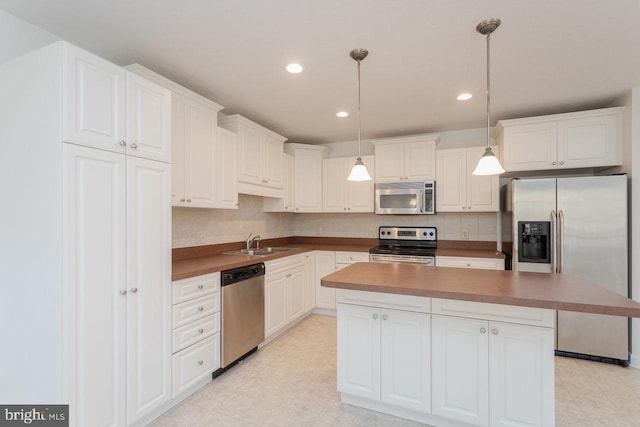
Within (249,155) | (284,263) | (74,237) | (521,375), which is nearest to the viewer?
(74,237)

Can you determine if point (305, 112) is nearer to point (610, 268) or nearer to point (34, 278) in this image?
point (34, 278)

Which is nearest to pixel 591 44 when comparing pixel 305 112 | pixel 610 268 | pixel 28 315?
pixel 610 268

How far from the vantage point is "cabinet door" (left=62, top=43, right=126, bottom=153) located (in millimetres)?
1531

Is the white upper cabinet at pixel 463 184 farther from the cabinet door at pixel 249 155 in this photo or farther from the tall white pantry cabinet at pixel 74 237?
the tall white pantry cabinet at pixel 74 237

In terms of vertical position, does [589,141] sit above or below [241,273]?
above

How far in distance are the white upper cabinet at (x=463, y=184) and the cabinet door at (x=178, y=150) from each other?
296cm

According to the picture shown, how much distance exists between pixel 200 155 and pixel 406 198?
2550 mm

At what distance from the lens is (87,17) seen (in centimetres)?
177

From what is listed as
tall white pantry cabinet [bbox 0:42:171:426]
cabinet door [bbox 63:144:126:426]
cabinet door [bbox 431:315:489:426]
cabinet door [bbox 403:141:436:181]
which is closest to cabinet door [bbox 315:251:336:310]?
cabinet door [bbox 403:141:436:181]

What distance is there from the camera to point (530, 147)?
10.7 ft

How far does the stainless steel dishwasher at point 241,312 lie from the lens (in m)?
2.60

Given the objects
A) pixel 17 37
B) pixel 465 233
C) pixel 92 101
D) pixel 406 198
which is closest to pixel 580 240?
pixel 465 233

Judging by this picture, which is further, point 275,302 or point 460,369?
point 275,302

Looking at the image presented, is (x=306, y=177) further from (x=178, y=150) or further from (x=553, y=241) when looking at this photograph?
(x=553, y=241)
